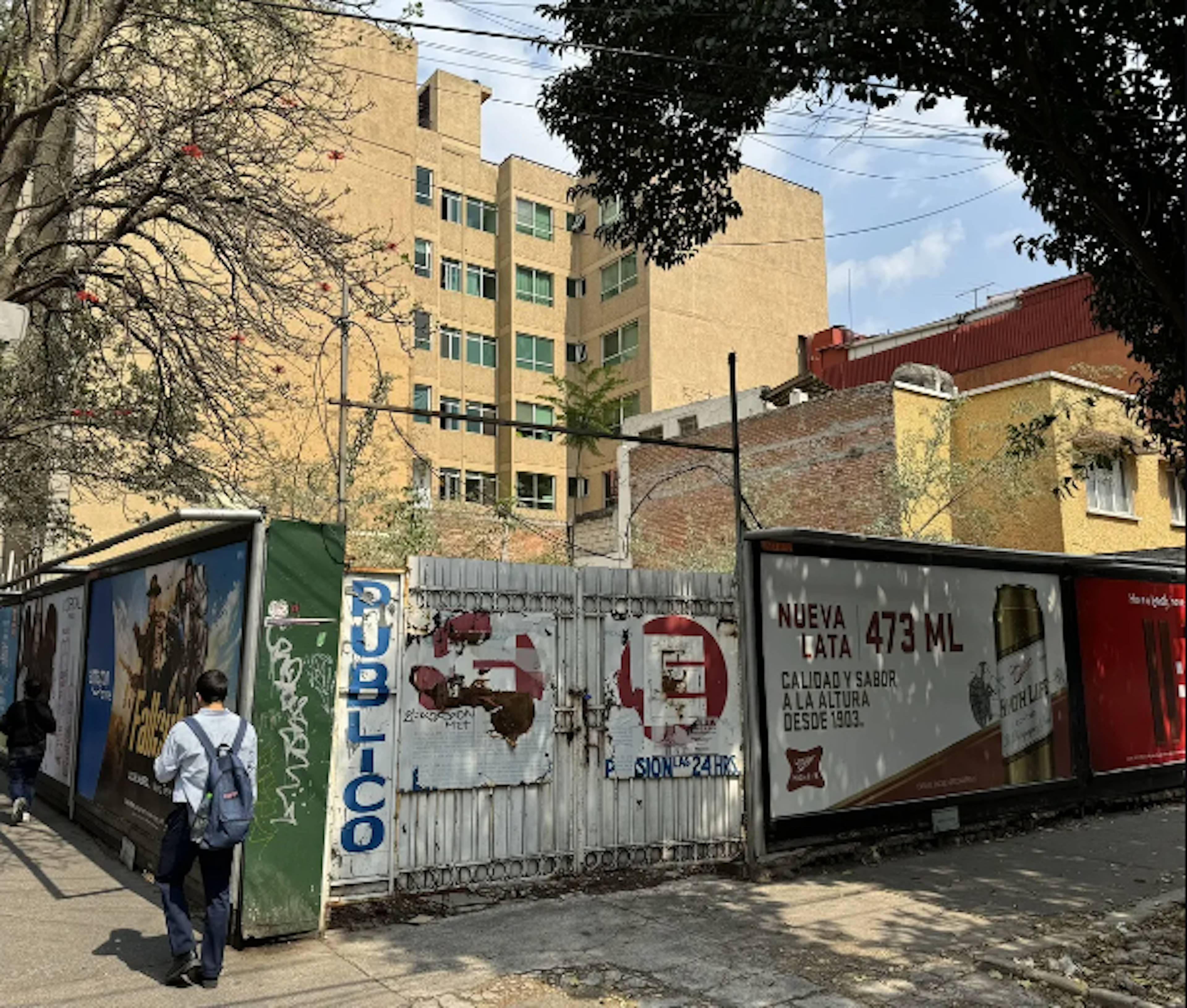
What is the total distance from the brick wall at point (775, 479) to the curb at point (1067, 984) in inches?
713

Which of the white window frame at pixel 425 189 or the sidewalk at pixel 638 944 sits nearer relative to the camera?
the sidewalk at pixel 638 944

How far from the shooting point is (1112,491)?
80.7 ft

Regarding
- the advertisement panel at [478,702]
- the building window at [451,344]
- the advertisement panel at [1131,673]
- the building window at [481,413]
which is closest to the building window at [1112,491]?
the advertisement panel at [1131,673]

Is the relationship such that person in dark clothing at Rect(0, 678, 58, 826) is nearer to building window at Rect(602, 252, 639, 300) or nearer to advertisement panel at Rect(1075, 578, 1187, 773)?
advertisement panel at Rect(1075, 578, 1187, 773)

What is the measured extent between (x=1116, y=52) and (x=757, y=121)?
320cm

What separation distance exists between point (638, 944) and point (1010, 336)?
30052 mm

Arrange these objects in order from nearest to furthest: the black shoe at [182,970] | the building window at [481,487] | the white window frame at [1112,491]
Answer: the black shoe at [182,970] < the white window frame at [1112,491] < the building window at [481,487]

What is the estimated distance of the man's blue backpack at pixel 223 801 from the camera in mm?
5699

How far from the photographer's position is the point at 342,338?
11312 millimetres

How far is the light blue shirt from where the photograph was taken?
19.0 ft

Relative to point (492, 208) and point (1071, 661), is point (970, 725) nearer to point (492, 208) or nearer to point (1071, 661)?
point (1071, 661)

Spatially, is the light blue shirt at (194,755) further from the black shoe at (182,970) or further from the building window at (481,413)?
the building window at (481,413)

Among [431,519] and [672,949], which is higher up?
[431,519]

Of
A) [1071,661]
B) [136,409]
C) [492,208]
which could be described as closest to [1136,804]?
[1071,661]
